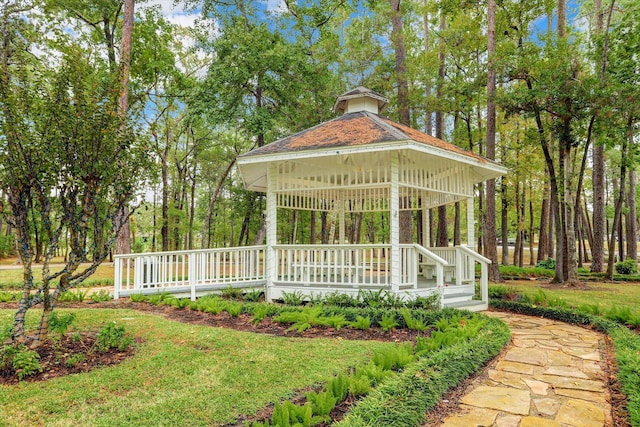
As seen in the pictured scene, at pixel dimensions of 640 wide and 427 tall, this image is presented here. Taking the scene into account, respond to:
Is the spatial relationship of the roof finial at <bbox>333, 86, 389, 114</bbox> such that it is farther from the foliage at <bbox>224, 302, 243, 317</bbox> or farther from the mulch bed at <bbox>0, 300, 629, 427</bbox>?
the mulch bed at <bbox>0, 300, 629, 427</bbox>

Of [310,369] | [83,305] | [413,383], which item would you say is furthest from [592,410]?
[83,305]

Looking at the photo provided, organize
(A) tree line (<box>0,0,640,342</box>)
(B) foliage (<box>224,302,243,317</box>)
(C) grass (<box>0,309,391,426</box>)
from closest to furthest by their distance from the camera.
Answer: (C) grass (<box>0,309,391,426</box>) → (A) tree line (<box>0,0,640,342</box>) → (B) foliage (<box>224,302,243,317</box>)

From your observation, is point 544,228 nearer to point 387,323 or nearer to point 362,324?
point 387,323

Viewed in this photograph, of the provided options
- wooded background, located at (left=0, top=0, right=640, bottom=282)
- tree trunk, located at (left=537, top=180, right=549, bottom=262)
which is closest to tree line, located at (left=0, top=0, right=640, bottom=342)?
wooded background, located at (left=0, top=0, right=640, bottom=282)

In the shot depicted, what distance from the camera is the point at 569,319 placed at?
5957 millimetres

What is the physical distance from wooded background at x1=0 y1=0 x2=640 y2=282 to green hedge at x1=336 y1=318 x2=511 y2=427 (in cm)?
346

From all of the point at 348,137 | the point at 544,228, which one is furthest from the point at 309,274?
the point at 544,228

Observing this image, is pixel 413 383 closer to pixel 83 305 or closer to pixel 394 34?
pixel 83 305

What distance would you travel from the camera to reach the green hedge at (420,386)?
2.48m

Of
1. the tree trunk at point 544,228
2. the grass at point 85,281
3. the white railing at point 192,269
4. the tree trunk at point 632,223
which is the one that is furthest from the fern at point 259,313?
the tree trunk at point 632,223

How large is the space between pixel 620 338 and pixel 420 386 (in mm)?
3289

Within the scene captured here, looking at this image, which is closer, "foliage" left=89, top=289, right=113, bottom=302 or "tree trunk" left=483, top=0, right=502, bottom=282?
"foliage" left=89, top=289, right=113, bottom=302

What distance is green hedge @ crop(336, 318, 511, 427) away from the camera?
2484mm

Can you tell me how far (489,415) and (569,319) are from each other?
4.27m
